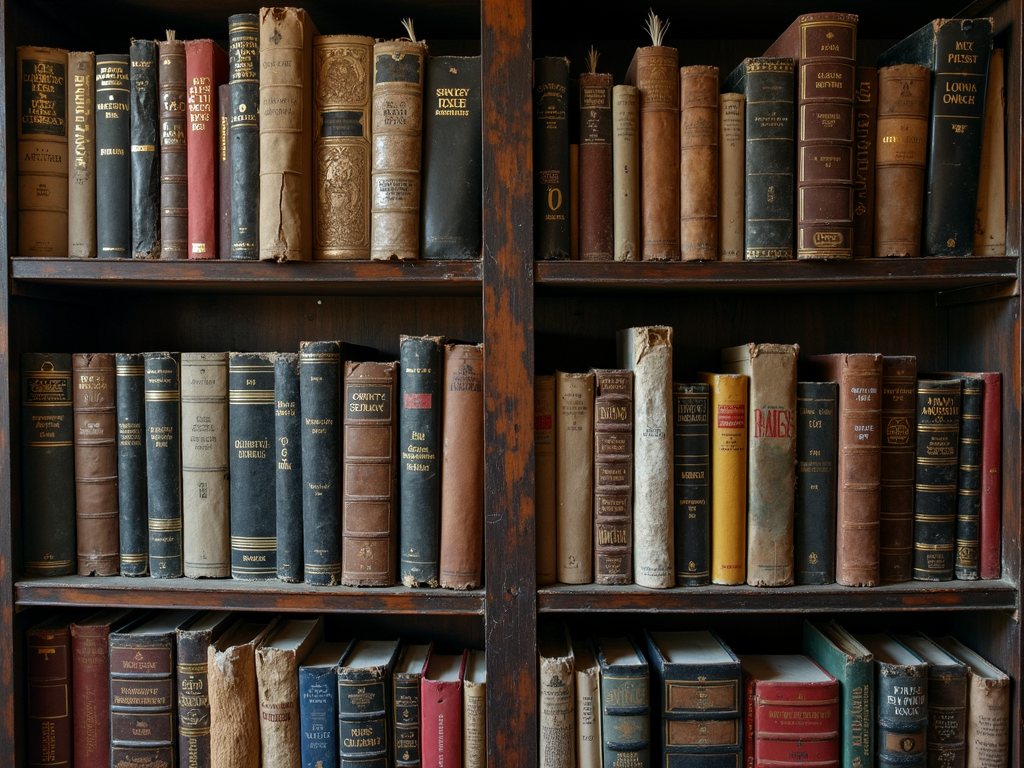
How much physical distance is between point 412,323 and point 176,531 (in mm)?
542

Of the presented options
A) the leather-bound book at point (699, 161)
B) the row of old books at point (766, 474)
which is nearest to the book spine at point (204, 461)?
the row of old books at point (766, 474)

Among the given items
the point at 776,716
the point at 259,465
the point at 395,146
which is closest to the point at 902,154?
the point at 395,146

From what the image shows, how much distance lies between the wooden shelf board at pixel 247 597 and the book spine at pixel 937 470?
697 millimetres

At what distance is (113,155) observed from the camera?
3.41 feet

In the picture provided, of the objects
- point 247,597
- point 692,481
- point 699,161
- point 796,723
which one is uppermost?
point 699,161

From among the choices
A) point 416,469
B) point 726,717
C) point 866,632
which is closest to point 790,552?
point 726,717

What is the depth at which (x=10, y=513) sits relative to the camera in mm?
1015

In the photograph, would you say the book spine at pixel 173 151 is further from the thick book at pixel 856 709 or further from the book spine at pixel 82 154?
the thick book at pixel 856 709

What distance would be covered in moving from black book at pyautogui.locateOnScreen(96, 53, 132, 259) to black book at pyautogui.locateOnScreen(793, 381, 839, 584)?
108 cm

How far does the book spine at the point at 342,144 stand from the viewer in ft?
3.27

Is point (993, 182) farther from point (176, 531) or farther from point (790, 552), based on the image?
point (176, 531)

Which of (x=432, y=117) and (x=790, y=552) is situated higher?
(x=432, y=117)

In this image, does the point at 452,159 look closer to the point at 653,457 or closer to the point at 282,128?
the point at 282,128

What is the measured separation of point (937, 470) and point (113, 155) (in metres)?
1.36
